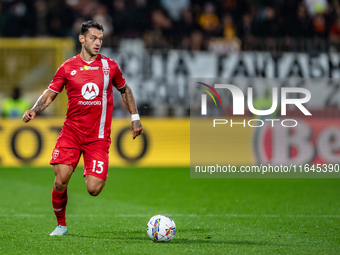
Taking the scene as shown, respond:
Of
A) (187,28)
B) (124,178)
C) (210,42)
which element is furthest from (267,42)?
(124,178)

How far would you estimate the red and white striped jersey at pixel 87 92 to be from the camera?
5.72 meters

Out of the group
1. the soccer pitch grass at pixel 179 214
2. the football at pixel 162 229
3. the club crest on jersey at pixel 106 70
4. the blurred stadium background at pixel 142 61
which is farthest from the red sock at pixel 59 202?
the blurred stadium background at pixel 142 61

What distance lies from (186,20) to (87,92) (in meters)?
10.2

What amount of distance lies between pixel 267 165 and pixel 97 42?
7.88m

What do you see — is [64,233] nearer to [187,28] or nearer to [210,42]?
[210,42]

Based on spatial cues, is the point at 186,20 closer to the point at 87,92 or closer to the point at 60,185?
the point at 87,92

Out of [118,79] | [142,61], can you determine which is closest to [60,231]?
[118,79]

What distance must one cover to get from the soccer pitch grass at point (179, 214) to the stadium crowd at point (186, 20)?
3.97 meters

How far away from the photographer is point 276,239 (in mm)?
5711

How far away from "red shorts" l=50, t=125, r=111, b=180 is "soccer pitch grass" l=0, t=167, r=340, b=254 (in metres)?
0.69

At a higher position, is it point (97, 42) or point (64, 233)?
point (97, 42)

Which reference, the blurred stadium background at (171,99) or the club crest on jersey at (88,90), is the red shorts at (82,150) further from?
the blurred stadium background at (171,99)

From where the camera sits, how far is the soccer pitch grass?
17.5 feet

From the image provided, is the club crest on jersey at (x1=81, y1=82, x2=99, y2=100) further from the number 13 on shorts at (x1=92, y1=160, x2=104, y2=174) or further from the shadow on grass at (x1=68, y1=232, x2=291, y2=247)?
the shadow on grass at (x1=68, y1=232, x2=291, y2=247)
